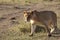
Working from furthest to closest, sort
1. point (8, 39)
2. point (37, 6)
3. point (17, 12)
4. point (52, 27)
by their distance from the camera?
point (37, 6) → point (17, 12) → point (52, 27) → point (8, 39)

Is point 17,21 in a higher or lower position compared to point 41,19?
lower

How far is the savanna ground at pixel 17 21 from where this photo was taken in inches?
345

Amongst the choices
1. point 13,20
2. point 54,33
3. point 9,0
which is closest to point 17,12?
point 13,20

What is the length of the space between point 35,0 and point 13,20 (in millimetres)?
5867

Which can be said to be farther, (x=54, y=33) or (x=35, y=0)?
(x=35, y=0)

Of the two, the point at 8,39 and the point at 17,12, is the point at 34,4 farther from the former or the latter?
the point at 8,39

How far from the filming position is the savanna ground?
8.76 meters

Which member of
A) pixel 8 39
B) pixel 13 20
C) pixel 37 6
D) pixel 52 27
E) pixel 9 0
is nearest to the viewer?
pixel 8 39

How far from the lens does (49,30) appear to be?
892cm

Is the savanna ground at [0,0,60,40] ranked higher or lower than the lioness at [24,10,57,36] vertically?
lower

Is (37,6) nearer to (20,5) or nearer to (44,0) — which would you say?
(20,5)

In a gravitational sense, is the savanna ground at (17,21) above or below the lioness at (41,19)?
below

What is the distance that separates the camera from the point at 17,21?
11.4 m

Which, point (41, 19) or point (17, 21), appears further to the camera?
point (17, 21)
